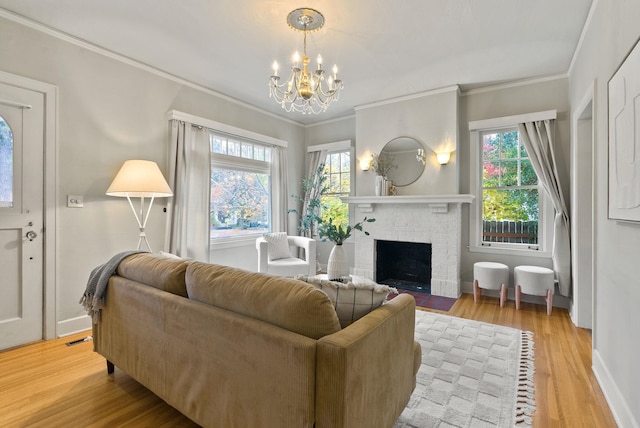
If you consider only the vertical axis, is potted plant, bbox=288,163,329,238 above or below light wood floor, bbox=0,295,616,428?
above

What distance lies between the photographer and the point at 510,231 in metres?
4.04

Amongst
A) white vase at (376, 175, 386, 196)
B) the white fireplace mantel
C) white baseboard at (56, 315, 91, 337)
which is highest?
white vase at (376, 175, 386, 196)

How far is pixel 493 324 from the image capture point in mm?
3154

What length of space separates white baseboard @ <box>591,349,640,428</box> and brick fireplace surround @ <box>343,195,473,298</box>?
189cm

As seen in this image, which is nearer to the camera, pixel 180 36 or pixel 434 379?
pixel 434 379

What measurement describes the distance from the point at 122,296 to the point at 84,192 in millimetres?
1658

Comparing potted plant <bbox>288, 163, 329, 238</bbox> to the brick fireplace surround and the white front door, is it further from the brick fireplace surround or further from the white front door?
the white front door

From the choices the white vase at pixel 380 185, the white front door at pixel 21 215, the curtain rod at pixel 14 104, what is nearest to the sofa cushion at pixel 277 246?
the white vase at pixel 380 185

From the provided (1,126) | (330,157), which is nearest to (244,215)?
(330,157)

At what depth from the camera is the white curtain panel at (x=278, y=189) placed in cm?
513

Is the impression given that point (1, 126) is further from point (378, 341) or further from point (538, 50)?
point (538, 50)

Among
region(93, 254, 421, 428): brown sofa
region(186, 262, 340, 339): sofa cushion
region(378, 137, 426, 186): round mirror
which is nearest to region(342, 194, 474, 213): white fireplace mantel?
region(378, 137, 426, 186): round mirror

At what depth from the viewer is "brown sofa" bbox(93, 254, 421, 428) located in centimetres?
112

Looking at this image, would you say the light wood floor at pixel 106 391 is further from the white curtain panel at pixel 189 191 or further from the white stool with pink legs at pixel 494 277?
the white curtain panel at pixel 189 191
